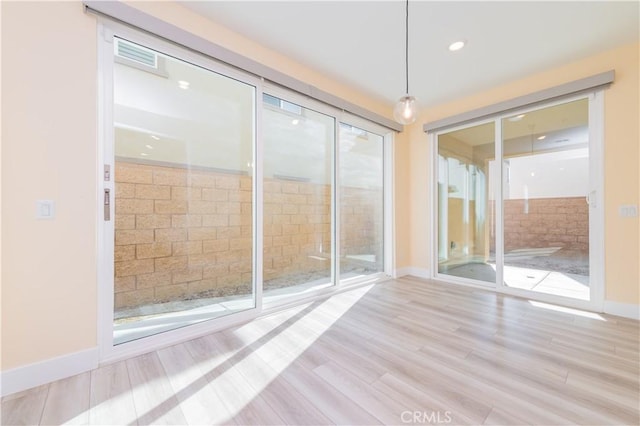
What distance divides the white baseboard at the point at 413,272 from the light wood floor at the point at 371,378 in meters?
1.64

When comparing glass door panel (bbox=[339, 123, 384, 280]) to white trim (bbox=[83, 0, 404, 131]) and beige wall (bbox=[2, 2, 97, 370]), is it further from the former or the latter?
beige wall (bbox=[2, 2, 97, 370])

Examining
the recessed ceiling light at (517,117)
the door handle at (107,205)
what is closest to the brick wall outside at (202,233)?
the door handle at (107,205)

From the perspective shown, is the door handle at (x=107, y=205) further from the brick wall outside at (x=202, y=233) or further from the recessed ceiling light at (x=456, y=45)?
the recessed ceiling light at (x=456, y=45)

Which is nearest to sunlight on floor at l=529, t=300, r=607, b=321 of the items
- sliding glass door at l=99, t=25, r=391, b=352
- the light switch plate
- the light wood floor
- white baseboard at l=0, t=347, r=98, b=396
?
the light wood floor

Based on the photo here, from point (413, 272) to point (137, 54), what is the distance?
14.4ft

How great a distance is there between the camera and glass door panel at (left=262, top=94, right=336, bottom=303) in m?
2.83

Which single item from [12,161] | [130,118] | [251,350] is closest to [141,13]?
[130,118]

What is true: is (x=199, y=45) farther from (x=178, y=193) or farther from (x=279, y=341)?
(x=279, y=341)

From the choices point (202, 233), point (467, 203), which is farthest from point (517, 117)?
point (202, 233)

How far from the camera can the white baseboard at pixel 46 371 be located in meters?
1.46

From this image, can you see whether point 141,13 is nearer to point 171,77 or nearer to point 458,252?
point 171,77

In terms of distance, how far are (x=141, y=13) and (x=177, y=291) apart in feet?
7.18

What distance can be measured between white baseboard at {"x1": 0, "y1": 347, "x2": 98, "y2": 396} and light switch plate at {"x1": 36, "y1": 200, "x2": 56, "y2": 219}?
88 cm

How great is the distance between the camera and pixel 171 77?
2.21 metres
